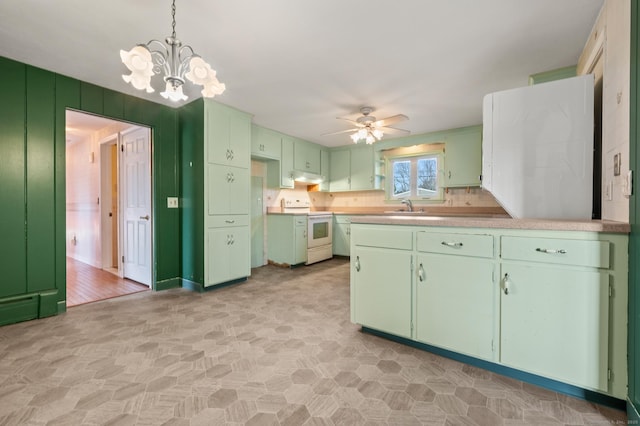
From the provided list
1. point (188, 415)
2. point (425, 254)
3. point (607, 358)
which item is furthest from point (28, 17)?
point (607, 358)

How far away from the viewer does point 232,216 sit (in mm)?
3809

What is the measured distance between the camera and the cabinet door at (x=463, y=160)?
181 inches

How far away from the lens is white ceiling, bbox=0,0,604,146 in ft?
6.16

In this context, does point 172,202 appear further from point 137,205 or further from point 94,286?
point 94,286

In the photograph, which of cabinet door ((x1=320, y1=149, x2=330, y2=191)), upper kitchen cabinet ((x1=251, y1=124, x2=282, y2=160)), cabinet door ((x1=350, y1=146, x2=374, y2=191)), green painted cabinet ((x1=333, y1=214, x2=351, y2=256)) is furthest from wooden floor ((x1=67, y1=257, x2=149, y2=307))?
cabinet door ((x1=350, y1=146, x2=374, y2=191))

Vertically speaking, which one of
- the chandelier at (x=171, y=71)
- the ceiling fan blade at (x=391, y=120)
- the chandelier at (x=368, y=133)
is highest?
the ceiling fan blade at (x=391, y=120)

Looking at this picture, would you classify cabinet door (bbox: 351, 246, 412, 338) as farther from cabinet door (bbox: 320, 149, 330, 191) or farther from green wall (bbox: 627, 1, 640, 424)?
cabinet door (bbox: 320, 149, 330, 191)

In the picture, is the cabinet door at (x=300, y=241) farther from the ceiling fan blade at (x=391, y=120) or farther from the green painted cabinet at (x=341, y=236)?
the ceiling fan blade at (x=391, y=120)

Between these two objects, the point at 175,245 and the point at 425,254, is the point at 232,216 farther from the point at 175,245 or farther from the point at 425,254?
the point at 425,254

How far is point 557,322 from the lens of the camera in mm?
1506

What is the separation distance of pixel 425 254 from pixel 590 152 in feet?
4.33

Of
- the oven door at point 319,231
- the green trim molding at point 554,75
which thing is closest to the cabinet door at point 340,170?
the oven door at point 319,231

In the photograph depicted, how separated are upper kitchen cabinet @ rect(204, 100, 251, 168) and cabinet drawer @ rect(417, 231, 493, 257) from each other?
108 inches

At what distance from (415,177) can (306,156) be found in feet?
7.21
